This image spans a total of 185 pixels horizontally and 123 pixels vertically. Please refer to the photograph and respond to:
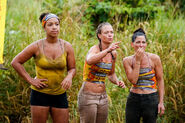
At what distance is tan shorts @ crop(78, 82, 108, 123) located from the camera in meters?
3.73

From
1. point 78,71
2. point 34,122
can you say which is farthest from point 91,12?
point 34,122

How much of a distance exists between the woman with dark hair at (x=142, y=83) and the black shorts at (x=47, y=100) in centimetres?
95

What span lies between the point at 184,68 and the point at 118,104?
1.49 metres

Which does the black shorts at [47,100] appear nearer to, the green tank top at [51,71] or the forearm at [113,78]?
the green tank top at [51,71]

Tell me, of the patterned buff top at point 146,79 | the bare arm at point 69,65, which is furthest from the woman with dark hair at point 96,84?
the patterned buff top at point 146,79

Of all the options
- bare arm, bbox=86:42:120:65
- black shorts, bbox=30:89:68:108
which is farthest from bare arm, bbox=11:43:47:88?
bare arm, bbox=86:42:120:65

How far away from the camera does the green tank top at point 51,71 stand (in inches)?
141

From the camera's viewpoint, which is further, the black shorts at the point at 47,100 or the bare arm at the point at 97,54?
the black shorts at the point at 47,100

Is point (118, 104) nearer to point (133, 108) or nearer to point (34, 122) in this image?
point (133, 108)

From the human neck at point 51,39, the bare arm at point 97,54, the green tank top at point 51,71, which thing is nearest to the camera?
the bare arm at point 97,54

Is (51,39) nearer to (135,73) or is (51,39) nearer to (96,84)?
(96,84)

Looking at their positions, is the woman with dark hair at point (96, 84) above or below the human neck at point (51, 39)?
below

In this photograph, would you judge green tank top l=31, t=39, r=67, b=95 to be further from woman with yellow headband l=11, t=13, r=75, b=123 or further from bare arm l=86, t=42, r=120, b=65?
bare arm l=86, t=42, r=120, b=65

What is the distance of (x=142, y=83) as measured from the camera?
12.4 feet
